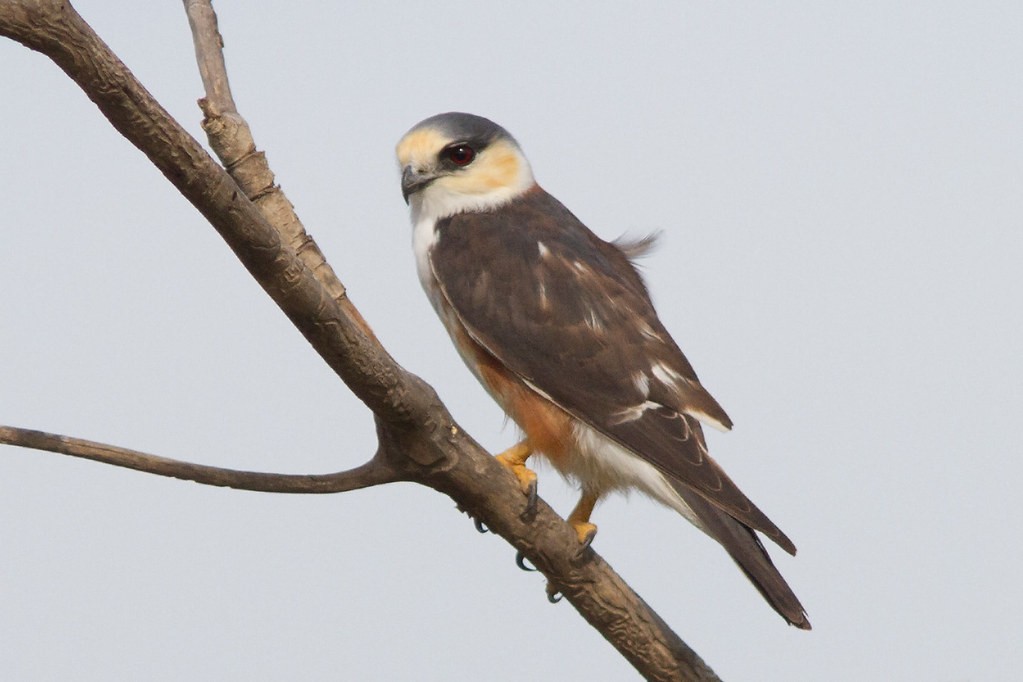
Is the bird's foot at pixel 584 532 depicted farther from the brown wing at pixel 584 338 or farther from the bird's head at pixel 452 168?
the bird's head at pixel 452 168

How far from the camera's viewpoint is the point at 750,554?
469 centimetres

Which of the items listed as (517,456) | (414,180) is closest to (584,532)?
(517,456)

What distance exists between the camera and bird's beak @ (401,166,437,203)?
592cm

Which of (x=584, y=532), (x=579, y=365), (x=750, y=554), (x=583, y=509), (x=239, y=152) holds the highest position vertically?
(x=239, y=152)

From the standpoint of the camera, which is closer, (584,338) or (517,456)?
(517,456)

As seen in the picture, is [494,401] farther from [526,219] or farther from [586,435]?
[526,219]

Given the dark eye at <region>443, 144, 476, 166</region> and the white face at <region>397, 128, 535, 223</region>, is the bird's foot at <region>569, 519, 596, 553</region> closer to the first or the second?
the white face at <region>397, 128, 535, 223</region>

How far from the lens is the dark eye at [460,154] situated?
603cm

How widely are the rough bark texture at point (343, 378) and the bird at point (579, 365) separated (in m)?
0.23

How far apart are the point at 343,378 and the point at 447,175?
242 centimetres

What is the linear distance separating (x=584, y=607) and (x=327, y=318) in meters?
1.73

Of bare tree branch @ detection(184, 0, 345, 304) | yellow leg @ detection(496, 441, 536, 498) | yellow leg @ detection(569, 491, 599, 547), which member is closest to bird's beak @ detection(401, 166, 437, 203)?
bare tree branch @ detection(184, 0, 345, 304)

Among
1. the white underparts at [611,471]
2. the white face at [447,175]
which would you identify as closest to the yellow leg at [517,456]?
the white underparts at [611,471]

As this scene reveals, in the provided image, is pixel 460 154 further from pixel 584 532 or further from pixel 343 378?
pixel 343 378
